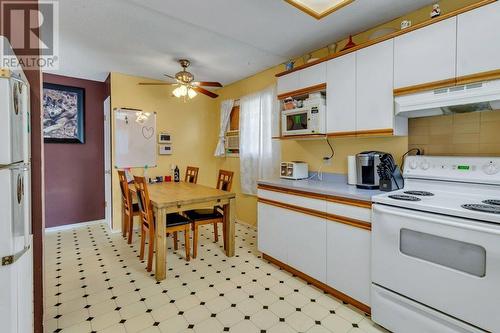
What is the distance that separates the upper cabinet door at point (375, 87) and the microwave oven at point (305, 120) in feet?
1.33

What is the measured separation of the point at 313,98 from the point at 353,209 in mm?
1293

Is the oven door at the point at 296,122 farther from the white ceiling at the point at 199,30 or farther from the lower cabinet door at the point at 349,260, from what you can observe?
the lower cabinet door at the point at 349,260

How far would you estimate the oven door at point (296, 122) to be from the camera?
2.72 meters

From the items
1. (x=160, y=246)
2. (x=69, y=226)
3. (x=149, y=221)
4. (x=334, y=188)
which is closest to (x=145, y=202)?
(x=149, y=221)

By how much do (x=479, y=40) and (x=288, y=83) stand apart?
1729 millimetres

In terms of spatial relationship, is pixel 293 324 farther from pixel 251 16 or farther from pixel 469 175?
pixel 251 16

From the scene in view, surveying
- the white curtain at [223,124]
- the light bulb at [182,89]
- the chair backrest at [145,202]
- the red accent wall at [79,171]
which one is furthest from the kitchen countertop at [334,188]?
the red accent wall at [79,171]

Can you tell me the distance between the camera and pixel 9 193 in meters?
1.09

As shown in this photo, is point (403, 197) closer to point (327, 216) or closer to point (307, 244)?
point (327, 216)

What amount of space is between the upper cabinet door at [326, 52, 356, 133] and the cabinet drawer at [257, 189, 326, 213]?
774mm

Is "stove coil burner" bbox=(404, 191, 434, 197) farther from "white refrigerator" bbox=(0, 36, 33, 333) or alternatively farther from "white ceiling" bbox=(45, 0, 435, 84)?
"white refrigerator" bbox=(0, 36, 33, 333)

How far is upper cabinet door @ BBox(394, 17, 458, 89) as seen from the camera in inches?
67.9

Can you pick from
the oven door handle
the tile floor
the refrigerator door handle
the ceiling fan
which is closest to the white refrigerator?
the refrigerator door handle

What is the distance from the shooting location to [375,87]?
2.14 metres
